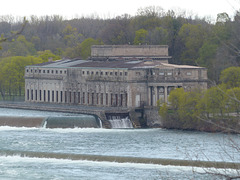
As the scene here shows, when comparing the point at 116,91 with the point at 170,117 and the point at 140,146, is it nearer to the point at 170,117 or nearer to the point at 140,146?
the point at 170,117

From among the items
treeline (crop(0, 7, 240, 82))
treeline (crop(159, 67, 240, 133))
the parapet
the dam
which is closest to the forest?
treeline (crop(0, 7, 240, 82))

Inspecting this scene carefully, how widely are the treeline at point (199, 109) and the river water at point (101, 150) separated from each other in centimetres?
279

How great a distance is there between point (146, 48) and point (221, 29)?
1272 cm

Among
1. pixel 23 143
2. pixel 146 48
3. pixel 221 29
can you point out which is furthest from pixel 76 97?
pixel 23 143

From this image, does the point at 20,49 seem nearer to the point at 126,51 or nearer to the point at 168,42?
the point at 168,42

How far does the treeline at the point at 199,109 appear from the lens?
84500 millimetres

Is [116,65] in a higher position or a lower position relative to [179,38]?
lower

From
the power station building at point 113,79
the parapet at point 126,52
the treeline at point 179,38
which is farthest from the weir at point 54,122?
the parapet at point 126,52

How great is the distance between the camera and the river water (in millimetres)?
54656

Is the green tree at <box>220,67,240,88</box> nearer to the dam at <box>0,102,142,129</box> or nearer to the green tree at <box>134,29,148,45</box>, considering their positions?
the dam at <box>0,102,142,129</box>

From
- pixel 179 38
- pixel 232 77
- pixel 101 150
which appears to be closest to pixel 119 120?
pixel 232 77

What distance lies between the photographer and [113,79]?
10269 centimetres

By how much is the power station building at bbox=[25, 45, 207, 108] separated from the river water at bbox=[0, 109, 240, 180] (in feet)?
37.3

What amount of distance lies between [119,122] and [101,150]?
82.3 feet
